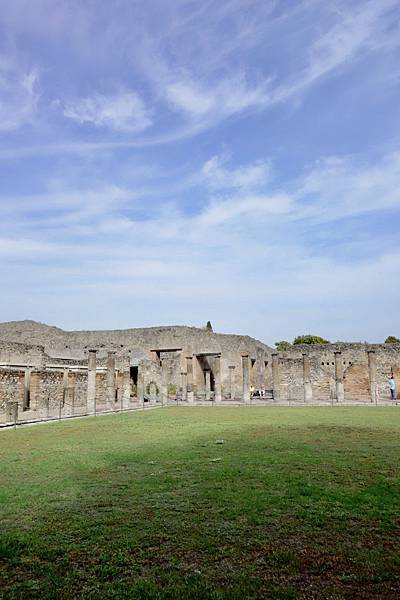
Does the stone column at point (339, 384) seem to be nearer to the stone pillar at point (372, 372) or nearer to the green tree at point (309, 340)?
the stone pillar at point (372, 372)

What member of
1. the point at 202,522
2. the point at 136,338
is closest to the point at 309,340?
the point at 136,338

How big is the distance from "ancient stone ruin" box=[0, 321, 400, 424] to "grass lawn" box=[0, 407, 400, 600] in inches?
355

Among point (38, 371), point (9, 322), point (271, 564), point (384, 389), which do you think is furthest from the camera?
point (9, 322)

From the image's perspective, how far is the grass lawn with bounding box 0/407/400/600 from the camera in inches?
122

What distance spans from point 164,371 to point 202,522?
77.7ft

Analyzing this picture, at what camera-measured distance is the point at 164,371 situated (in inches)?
1096

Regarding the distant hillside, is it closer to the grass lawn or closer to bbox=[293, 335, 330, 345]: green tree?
bbox=[293, 335, 330, 345]: green tree

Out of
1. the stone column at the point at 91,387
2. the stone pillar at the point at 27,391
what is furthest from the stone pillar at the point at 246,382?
the stone pillar at the point at 27,391

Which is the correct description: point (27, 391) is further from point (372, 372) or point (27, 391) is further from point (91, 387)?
point (372, 372)

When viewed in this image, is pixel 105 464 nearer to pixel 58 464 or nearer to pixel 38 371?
pixel 58 464

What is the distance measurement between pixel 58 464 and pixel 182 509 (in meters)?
3.02

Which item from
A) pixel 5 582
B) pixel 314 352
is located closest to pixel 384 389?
pixel 314 352

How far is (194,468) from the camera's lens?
673 centimetres

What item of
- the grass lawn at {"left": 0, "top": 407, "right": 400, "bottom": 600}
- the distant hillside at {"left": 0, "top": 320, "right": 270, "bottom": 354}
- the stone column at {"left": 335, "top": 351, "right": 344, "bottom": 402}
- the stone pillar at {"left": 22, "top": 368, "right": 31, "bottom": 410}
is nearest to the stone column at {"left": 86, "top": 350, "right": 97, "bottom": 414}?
the stone pillar at {"left": 22, "top": 368, "right": 31, "bottom": 410}
